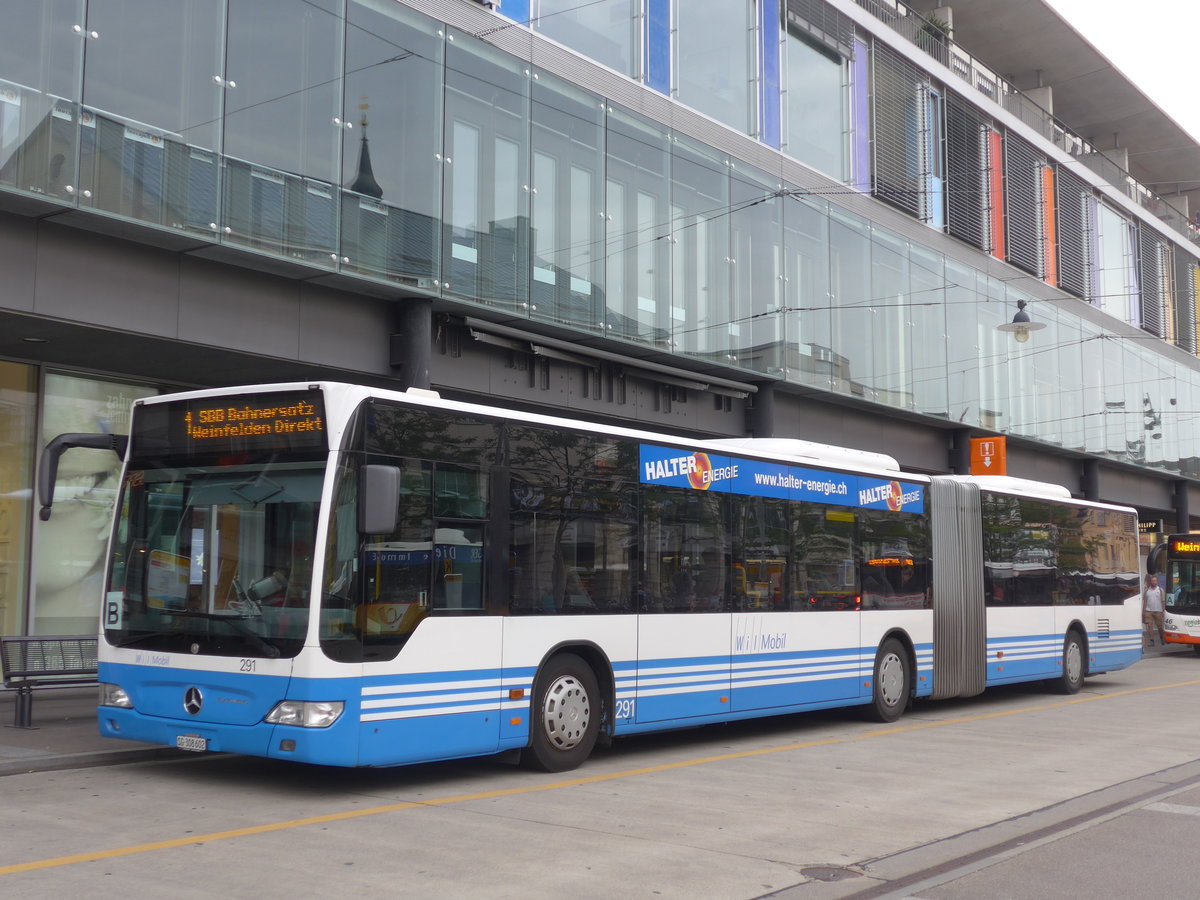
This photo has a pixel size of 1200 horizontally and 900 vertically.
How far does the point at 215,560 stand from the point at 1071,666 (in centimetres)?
1516

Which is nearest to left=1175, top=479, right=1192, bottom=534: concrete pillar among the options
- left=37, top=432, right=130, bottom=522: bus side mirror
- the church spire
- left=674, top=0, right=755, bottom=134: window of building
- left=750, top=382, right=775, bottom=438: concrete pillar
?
left=750, top=382, right=775, bottom=438: concrete pillar

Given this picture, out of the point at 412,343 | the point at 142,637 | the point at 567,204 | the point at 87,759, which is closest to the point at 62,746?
the point at 87,759

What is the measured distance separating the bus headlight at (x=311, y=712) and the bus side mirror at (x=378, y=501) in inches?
48.0

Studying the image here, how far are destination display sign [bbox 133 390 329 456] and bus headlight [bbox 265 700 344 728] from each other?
1.78 m

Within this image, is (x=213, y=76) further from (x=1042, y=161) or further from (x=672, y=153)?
(x=1042, y=161)

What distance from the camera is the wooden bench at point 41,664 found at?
12086mm

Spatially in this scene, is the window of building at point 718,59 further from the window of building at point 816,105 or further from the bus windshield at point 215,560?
the bus windshield at point 215,560

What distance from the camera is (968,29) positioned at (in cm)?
3741

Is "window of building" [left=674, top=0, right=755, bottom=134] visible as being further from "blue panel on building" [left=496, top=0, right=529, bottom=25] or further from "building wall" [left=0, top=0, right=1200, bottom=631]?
"blue panel on building" [left=496, top=0, right=529, bottom=25]

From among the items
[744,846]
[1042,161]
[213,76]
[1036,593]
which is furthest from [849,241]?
[744,846]

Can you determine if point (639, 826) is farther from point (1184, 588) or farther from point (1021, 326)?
point (1184, 588)

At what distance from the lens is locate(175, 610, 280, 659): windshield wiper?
8844 millimetres

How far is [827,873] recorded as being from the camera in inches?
277

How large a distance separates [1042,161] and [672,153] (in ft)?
63.5
